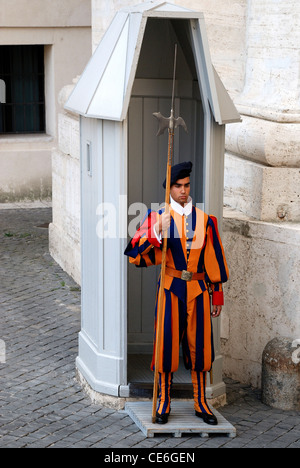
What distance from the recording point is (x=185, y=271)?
5.68 m

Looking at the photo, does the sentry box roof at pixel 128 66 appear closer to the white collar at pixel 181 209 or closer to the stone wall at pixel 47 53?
the white collar at pixel 181 209

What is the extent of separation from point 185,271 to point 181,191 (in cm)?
50

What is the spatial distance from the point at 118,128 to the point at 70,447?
2023 millimetres

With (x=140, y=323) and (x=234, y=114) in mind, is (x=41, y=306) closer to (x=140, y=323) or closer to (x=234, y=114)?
(x=140, y=323)

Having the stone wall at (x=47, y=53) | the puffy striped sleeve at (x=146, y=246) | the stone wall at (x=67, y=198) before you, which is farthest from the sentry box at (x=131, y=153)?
the stone wall at (x=47, y=53)

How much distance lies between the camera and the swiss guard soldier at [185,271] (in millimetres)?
5664

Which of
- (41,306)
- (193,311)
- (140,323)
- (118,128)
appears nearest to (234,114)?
(118,128)

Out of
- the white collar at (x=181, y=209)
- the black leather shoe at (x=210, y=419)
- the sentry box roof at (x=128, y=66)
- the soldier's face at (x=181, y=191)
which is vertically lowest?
the black leather shoe at (x=210, y=419)

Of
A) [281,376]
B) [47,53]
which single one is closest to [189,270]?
[281,376]

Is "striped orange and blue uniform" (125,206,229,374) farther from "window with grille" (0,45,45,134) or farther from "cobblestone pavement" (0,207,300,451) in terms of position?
"window with grille" (0,45,45,134)

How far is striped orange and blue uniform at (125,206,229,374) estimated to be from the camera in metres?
5.67

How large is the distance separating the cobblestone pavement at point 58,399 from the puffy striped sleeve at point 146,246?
1.10 m

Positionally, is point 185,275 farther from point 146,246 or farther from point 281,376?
point 281,376

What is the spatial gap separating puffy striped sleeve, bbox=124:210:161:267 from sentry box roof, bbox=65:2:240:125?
677mm
